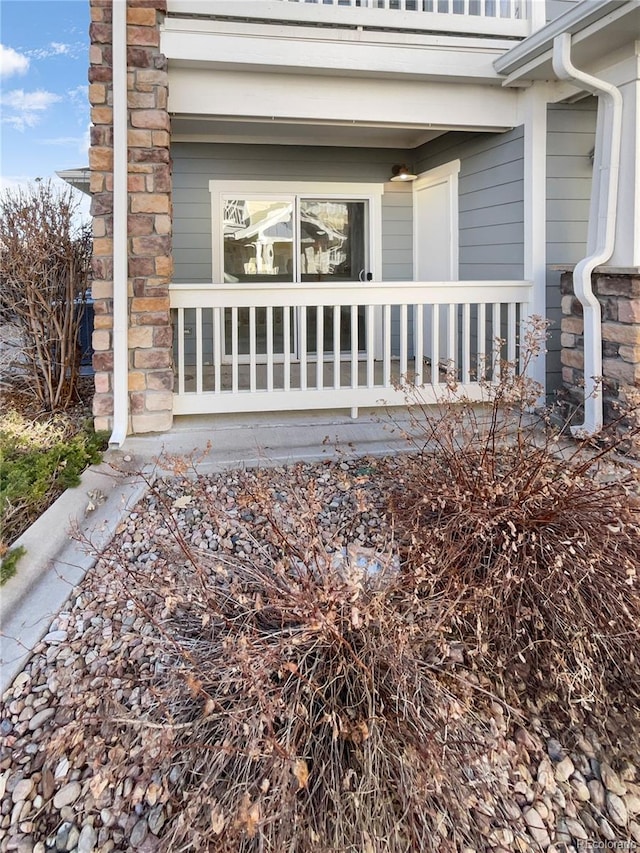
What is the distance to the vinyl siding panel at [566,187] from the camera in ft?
15.5

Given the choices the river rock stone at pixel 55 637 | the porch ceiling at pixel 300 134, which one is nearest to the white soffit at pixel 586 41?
the porch ceiling at pixel 300 134

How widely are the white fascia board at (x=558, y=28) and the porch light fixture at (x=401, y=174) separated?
6.51 feet

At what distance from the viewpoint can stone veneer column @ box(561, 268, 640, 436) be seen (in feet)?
12.7

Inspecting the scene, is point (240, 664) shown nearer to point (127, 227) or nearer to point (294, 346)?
point (127, 227)

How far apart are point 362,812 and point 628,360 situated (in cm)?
342

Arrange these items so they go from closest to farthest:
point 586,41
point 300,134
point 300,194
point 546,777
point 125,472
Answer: point 546,777
point 125,472
point 586,41
point 300,134
point 300,194

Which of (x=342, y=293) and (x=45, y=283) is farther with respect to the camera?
(x=45, y=283)

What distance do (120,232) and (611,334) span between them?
339 centimetres

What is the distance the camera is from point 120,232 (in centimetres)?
400

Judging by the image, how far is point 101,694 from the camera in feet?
6.31

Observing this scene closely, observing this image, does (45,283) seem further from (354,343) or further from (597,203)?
(597,203)

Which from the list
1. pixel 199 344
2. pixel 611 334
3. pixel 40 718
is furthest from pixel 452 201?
pixel 40 718

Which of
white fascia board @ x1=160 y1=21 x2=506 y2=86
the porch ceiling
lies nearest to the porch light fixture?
the porch ceiling

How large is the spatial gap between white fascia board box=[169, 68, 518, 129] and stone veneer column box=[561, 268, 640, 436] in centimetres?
158
